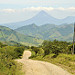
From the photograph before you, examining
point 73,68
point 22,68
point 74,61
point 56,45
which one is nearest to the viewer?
point 22,68

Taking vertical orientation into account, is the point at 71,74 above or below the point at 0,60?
below

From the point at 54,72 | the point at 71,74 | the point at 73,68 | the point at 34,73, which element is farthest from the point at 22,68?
the point at 73,68

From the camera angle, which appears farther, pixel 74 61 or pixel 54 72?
pixel 74 61

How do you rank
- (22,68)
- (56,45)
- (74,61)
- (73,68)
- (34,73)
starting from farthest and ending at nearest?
(56,45) → (74,61) → (73,68) → (22,68) → (34,73)

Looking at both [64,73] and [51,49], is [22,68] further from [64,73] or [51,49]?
[51,49]

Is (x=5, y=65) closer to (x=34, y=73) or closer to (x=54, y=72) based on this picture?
(x=34, y=73)

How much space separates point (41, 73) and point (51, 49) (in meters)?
26.6

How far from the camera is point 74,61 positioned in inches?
1086

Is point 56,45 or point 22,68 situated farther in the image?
point 56,45

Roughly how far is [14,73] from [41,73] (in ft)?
13.7

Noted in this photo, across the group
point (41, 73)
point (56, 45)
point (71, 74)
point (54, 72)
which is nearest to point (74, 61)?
point (71, 74)

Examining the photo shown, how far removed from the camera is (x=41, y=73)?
17.9 m

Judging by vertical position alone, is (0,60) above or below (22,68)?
above

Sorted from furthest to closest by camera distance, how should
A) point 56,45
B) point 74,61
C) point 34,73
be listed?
point 56,45
point 74,61
point 34,73
